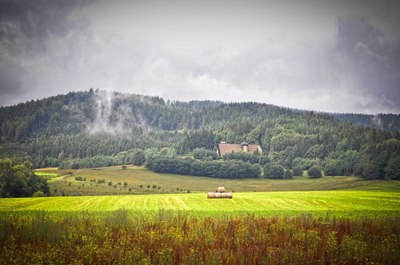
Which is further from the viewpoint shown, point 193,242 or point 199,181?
point 199,181

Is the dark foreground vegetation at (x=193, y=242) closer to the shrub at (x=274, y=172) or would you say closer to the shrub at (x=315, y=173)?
the shrub at (x=274, y=172)

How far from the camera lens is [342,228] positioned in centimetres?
2075

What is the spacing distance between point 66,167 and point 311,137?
13704cm

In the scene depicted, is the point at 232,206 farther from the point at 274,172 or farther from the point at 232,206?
the point at 274,172

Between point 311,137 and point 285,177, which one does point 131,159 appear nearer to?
point 285,177

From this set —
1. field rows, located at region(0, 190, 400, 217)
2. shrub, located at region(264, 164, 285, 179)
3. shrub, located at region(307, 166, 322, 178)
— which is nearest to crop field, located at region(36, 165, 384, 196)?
shrub, located at region(307, 166, 322, 178)

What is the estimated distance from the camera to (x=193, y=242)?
1766 centimetres

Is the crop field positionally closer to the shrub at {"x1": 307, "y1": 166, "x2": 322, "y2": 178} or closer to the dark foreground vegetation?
the shrub at {"x1": 307, "y1": 166, "x2": 322, "y2": 178}

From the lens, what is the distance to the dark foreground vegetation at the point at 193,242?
15.5 m

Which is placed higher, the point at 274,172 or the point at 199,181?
the point at 274,172

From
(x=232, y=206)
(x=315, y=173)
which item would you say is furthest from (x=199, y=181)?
(x=232, y=206)

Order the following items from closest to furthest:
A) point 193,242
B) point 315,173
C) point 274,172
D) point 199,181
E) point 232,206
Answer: point 193,242 < point 232,206 < point 199,181 < point 315,173 < point 274,172

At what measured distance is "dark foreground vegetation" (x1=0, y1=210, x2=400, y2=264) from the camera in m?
15.5

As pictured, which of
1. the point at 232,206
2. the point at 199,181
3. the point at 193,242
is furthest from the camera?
the point at 199,181
